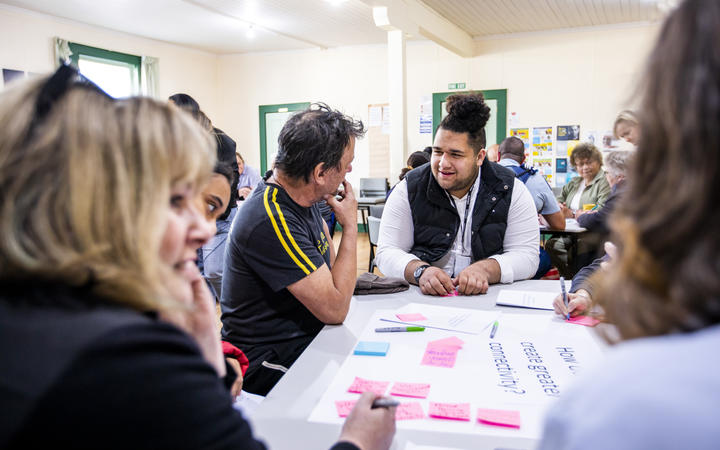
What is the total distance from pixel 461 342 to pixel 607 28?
6963mm

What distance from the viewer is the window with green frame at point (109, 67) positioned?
6477mm

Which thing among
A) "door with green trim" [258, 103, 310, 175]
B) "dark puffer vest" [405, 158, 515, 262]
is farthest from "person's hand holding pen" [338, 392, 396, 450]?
"door with green trim" [258, 103, 310, 175]

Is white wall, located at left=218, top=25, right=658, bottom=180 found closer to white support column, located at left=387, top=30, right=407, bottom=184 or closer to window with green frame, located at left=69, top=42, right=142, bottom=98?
window with green frame, located at left=69, top=42, right=142, bottom=98

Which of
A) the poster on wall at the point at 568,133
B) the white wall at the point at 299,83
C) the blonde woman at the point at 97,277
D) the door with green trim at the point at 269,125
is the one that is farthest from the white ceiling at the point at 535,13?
the blonde woman at the point at 97,277

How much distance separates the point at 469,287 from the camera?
6.33ft

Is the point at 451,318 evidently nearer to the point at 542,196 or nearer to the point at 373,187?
the point at 542,196

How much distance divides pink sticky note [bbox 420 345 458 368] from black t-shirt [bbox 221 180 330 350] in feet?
1.52

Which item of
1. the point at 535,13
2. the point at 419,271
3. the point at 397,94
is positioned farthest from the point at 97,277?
the point at 535,13

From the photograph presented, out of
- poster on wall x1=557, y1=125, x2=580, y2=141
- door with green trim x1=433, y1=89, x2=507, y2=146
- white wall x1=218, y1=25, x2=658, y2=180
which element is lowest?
poster on wall x1=557, y1=125, x2=580, y2=141

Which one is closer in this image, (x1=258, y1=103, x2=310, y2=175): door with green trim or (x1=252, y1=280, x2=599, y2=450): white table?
(x1=252, y1=280, x2=599, y2=450): white table

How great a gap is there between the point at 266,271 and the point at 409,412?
2.39ft

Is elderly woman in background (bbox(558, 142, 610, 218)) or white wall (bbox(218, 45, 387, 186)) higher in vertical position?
white wall (bbox(218, 45, 387, 186))

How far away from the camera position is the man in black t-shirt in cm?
160

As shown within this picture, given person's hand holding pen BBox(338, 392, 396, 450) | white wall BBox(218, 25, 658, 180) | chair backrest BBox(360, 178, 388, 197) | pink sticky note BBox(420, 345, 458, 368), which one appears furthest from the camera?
chair backrest BBox(360, 178, 388, 197)
